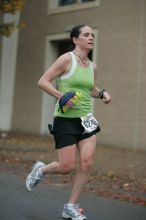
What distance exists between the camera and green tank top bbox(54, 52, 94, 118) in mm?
5922

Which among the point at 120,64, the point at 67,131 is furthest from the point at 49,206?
the point at 120,64

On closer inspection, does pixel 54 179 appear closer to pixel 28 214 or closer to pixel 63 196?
pixel 63 196

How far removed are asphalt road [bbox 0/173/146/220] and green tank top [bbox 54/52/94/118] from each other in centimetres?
111

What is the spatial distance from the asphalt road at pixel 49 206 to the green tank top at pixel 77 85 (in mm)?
1115

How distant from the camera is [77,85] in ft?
19.4

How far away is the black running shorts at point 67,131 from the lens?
5.94 meters

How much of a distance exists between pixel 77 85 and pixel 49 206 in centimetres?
165

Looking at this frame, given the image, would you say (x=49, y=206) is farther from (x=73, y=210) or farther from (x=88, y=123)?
(x=88, y=123)

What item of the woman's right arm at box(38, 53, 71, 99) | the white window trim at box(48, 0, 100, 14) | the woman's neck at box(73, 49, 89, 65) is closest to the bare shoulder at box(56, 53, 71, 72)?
the woman's right arm at box(38, 53, 71, 99)

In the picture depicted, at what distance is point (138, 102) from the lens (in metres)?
14.5

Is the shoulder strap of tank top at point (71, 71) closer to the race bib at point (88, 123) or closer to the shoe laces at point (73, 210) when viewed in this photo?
the race bib at point (88, 123)

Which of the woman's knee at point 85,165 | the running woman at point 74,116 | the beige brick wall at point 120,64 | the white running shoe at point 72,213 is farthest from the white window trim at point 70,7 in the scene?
the white running shoe at point 72,213

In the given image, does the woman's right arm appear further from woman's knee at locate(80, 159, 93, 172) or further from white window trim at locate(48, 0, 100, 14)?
white window trim at locate(48, 0, 100, 14)

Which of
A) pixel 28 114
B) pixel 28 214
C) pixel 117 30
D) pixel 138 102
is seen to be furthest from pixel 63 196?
pixel 28 114
